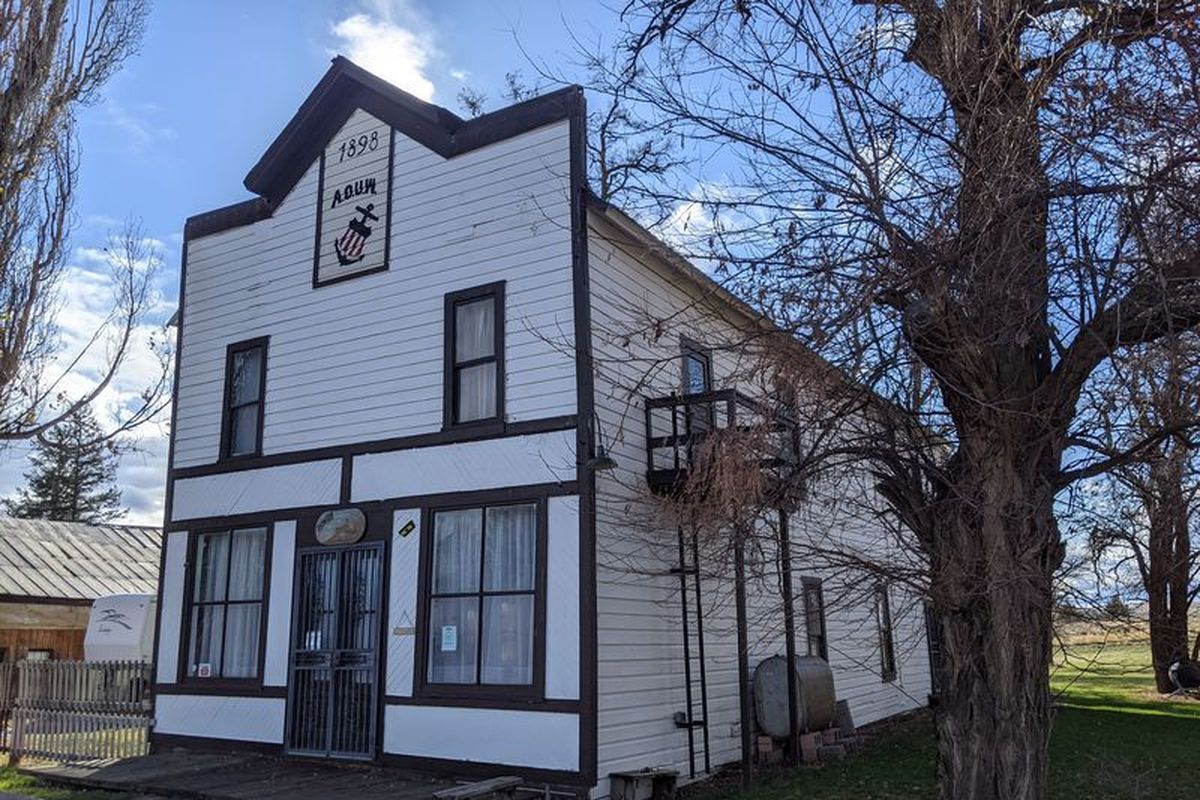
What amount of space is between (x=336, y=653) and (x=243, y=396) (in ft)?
13.4

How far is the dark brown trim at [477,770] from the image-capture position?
9427 millimetres

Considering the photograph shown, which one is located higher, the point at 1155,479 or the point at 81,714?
the point at 1155,479

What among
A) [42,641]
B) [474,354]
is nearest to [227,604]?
[474,354]

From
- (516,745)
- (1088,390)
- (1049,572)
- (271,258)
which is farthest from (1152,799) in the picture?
(271,258)

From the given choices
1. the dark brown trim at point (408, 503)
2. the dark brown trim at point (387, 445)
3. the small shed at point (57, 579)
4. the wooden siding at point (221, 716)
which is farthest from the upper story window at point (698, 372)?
the small shed at point (57, 579)

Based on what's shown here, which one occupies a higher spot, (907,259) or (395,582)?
(907,259)

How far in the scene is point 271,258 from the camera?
44.5 ft

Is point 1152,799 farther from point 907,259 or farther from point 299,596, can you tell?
point 299,596

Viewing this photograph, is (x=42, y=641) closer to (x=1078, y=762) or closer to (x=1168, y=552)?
(x=1078, y=762)

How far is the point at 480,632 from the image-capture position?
10492 mm

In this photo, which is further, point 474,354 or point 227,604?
point 227,604

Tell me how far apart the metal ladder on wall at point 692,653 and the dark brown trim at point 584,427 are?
1361 millimetres

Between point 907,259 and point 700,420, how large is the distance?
6.36 meters

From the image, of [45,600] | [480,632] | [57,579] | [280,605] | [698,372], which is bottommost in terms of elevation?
[480,632]
